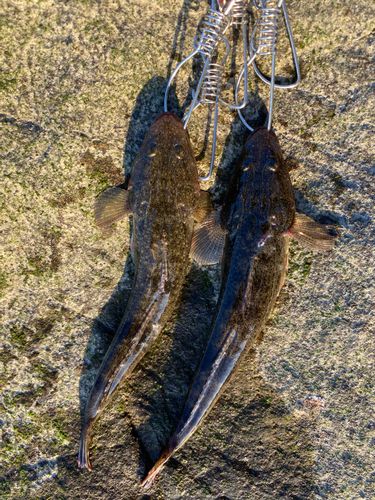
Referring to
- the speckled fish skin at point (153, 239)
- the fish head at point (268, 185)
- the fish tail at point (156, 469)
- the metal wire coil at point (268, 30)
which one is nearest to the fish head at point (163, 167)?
the speckled fish skin at point (153, 239)

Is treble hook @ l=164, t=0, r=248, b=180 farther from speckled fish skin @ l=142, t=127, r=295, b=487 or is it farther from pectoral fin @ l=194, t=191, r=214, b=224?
speckled fish skin @ l=142, t=127, r=295, b=487

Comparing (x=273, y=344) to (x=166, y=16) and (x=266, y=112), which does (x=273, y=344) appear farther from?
(x=166, y=16)

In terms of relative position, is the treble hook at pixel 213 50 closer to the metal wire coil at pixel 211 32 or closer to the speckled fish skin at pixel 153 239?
the metal wire coil at pixel 211 32

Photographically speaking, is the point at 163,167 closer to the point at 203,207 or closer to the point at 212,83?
the point at 203,207

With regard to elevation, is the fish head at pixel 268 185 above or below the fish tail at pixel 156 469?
above

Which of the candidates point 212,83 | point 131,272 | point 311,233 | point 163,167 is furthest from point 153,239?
point 212,83

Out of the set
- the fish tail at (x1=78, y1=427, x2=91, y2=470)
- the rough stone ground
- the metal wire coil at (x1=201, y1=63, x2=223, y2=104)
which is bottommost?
the fish tail at (x1=78, y1=427, x2=91, y2=470)

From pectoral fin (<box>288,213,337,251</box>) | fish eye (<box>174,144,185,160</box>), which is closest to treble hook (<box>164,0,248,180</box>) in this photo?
fish eye (<box>174,144,185,160</box>)
